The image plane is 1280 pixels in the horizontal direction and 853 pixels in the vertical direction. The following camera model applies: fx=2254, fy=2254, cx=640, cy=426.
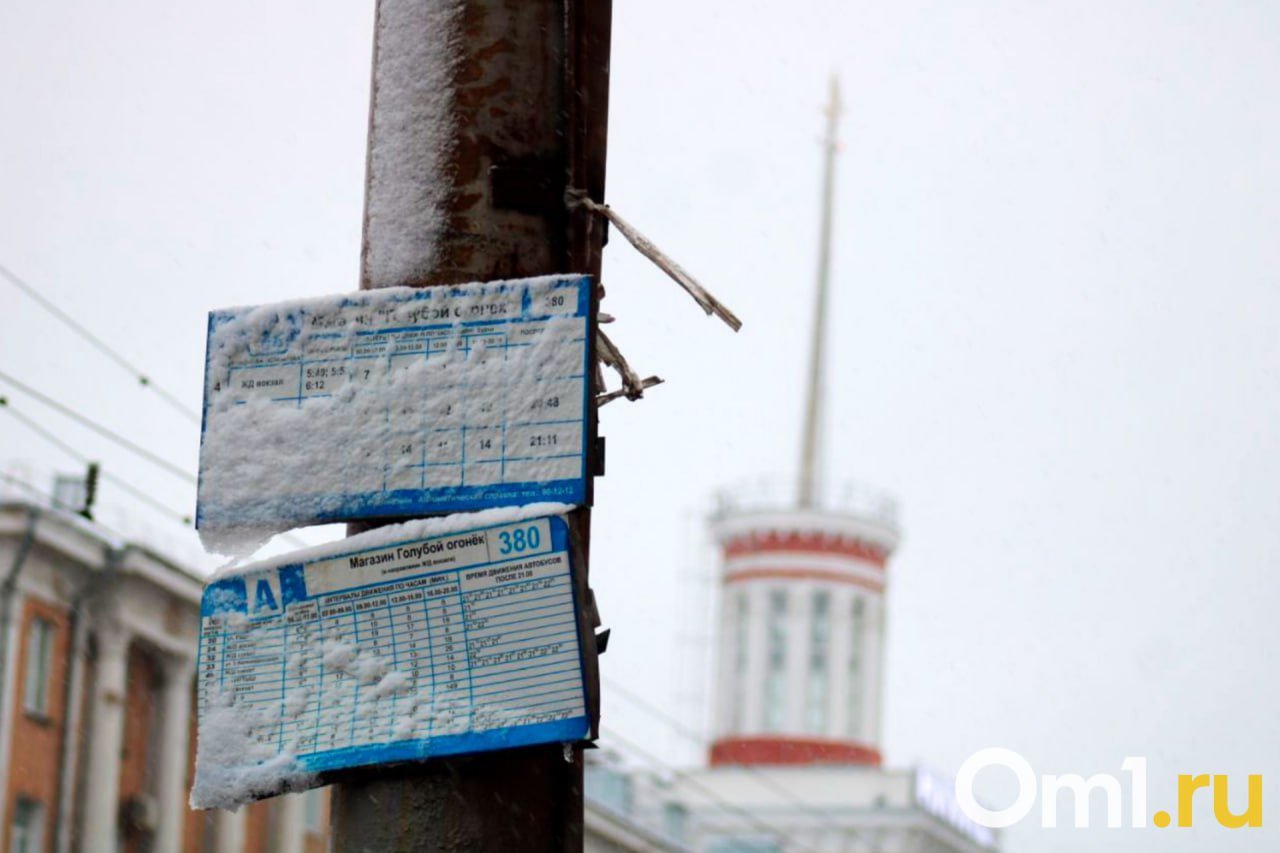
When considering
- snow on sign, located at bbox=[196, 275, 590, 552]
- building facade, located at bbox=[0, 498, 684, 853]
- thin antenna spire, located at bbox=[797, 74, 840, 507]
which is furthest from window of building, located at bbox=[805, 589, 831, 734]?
snow on sign, located at bbox=[196, 275, 590, 552]

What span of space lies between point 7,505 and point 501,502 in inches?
1114

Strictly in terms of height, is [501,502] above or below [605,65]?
below

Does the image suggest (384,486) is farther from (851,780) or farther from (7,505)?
(851,780)

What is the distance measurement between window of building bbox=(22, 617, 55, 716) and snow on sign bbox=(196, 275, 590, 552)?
27487 mm

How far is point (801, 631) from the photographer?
6862cm

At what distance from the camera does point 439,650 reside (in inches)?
85.5

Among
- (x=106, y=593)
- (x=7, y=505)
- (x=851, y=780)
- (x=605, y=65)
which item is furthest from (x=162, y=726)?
(x=851, y=780)

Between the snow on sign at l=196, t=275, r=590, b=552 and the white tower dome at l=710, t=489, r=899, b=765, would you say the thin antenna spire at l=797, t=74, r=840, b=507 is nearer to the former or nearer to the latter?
the white tower dome at l=710, t=489, r=899, b=765

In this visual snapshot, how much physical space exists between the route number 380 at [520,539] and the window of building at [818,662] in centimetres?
6666

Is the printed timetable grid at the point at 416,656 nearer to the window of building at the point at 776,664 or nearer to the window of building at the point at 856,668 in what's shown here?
the window of building at the point at 776,664

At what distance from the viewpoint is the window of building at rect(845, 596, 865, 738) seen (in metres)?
68.9

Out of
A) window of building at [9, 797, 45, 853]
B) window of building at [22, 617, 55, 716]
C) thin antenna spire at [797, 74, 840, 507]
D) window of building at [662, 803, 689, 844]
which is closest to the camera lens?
window of building at [9, 797, 45, 853]

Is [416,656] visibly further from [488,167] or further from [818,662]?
[818,662]

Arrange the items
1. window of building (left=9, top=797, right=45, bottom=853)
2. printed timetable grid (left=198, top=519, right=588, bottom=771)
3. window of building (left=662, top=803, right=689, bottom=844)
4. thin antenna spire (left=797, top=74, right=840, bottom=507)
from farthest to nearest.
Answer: thin antenna spire (left=797, top=74, right=840, bottom=507), window of building (left=662, top=803, right=689, bottom=844), window of building (left=9, top=797, right=45, bottom=853), printed timetable grid (left=198, top=519, right=588, bottom=771)
